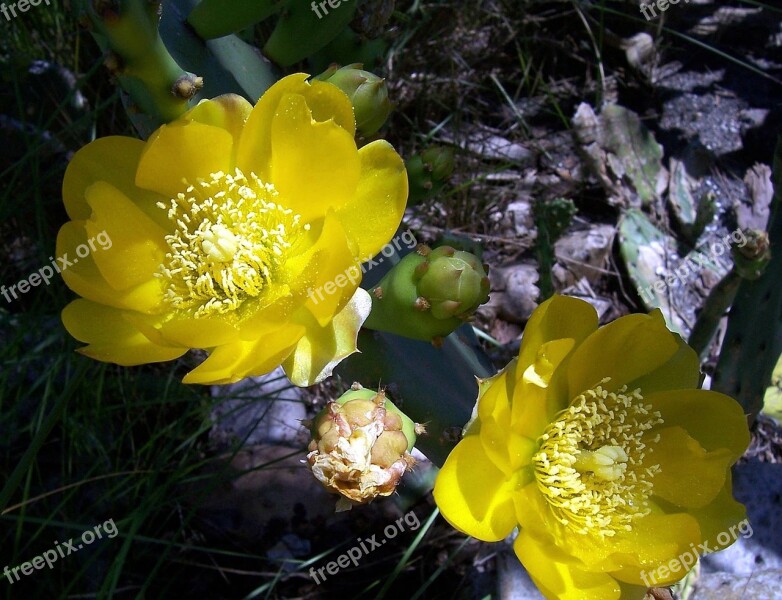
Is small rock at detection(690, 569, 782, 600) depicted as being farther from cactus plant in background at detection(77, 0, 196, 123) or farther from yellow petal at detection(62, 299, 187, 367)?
cactus plant in background at detection(77, 0, 196, 123)

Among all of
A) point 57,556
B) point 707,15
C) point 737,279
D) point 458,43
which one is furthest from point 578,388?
point 707,15

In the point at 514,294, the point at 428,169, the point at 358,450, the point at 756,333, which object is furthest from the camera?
the point at 514,294

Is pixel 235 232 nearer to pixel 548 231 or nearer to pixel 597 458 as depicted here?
pixel 597 458

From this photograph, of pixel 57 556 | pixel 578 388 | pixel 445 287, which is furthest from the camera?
pixel 57 556

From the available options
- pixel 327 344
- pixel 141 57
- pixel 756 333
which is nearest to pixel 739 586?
pixel 756 333

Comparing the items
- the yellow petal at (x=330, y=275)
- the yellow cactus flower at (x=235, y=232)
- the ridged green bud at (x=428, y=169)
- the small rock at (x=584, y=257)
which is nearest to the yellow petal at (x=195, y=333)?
the yellow cactus flower at (x=235, y=232)

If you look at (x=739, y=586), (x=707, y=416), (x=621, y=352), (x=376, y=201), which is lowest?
(x=739, y=586)

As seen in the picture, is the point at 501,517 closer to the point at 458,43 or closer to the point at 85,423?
the point at 85,423

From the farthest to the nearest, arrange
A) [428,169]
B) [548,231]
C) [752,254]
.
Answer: [548,231], [752,254], [428,169]
